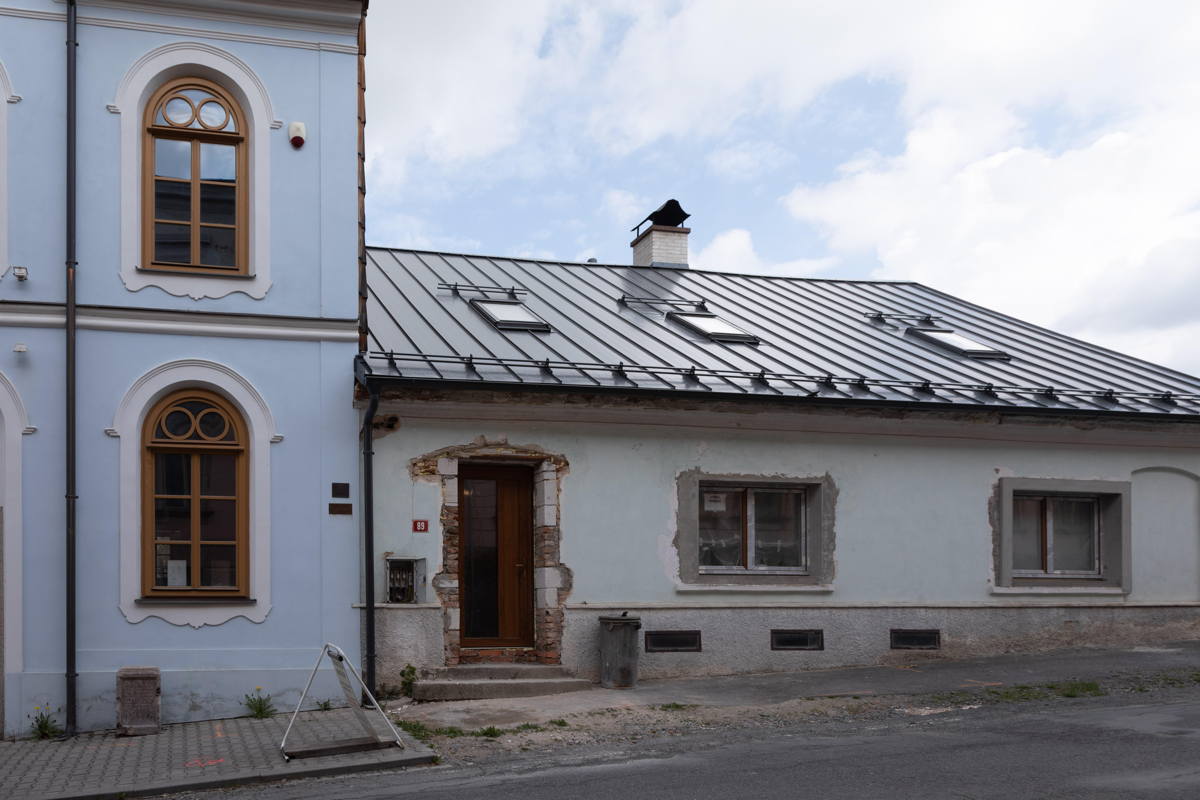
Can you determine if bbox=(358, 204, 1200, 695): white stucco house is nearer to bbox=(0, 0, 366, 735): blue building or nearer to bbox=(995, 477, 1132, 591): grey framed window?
bbox=(995, 477, 1132, 591): grey framed window

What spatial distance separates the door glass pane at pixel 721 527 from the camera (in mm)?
13984

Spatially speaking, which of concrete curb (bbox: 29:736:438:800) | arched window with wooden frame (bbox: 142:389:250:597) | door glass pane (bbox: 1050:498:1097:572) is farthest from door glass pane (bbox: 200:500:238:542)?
door glass pane (bbox: 1050:498:1097:572)

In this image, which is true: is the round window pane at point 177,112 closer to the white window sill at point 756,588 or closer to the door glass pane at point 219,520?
the door glass pane at point 219,520

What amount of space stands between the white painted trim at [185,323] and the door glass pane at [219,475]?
121 cm

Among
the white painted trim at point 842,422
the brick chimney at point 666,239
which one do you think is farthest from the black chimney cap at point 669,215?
the white painted trim at point 842,422

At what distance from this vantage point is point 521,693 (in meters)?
12.5

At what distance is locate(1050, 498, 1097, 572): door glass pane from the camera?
A: 15.4 m

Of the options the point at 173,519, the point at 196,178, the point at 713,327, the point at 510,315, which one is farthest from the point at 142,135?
the point at 713,327

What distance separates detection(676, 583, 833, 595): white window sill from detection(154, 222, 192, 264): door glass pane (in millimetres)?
6251

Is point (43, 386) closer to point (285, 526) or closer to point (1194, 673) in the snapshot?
point (285, 526)

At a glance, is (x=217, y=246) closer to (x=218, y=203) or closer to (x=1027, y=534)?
(x=218, y=203)

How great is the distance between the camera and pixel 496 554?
13.5 m

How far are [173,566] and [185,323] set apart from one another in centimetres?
233

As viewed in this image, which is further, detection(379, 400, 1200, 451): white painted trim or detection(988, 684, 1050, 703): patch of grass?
detection(379, 400, 1200, 451): white painted trim
